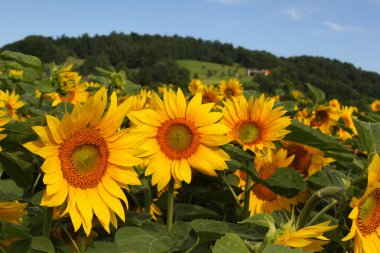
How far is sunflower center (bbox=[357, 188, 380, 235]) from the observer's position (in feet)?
5.57

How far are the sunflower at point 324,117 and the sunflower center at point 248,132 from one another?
121 inches

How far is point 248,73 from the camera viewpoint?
62.8 m

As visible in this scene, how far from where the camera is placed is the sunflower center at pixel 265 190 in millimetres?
3004

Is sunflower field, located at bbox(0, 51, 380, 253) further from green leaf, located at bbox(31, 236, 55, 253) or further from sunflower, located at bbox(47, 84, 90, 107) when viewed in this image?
sunflower, located at bbox(47, 84, 90, 107)

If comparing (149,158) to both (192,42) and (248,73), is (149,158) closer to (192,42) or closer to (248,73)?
(248,73)

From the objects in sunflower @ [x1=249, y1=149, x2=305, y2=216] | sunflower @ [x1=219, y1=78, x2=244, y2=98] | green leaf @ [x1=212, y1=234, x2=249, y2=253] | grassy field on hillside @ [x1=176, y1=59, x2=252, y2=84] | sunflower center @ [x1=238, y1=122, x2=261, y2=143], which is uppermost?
grassy field on hillside @ [x1=176, y1=59, x2=252, y2=84]

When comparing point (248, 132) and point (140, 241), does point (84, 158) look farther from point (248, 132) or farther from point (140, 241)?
point (248, 132)

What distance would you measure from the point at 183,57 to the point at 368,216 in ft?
276

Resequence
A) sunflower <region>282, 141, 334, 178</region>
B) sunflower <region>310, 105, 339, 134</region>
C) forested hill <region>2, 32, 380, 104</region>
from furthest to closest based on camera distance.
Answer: forested hill <region>2, 32, 380, 104</region> < sunflower <region>310, 105, 339, 134</region> < sunflower <region>282, 141, 334, 178</region>

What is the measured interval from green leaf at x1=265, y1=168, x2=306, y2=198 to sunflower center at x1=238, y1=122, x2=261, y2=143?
0.23 metres

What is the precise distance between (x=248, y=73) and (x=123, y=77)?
59276 millimetres

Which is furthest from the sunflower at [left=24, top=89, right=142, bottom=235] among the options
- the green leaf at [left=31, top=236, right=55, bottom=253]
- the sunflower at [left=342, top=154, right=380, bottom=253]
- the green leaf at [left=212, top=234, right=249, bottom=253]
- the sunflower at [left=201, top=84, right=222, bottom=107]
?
the sunflower at [left=201, top=84, right=222, bottom=107]

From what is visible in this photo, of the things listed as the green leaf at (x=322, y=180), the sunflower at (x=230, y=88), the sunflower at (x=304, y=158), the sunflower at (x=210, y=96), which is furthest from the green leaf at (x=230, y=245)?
the sunflower at (x=230, y=88)

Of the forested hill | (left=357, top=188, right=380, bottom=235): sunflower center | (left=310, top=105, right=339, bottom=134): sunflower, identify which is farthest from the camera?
the forested hill
